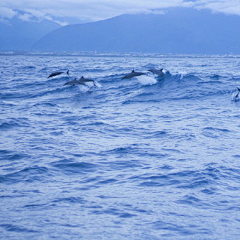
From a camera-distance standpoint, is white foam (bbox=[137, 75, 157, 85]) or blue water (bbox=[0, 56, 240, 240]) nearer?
blue water (bbox=[0, 56, 240, 240])

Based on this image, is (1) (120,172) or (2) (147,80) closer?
(1) (120,172)

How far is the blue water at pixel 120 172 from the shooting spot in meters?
7.09

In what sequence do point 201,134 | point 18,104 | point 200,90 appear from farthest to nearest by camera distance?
1. point 200,90
2. point 18,104
3. point 201,134

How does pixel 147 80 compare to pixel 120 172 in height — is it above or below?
above

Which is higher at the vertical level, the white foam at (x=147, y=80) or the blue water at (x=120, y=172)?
the white foam at (x=147, y=80)

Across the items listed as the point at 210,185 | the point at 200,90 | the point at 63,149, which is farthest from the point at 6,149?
the point at 200,90

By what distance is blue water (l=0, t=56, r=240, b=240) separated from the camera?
7.09m

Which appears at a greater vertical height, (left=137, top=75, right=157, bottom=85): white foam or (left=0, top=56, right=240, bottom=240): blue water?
(left=137, top=75, right=157, bottom=85): white foam

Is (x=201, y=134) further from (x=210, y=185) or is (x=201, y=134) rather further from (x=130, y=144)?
(x=210, y=185)

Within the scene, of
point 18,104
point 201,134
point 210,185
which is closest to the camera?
point 210,185

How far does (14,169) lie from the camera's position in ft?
33.5

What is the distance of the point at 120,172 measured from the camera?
1001 cm

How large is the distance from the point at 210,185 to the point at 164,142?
3984 mm

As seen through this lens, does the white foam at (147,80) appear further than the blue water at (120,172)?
Yes
